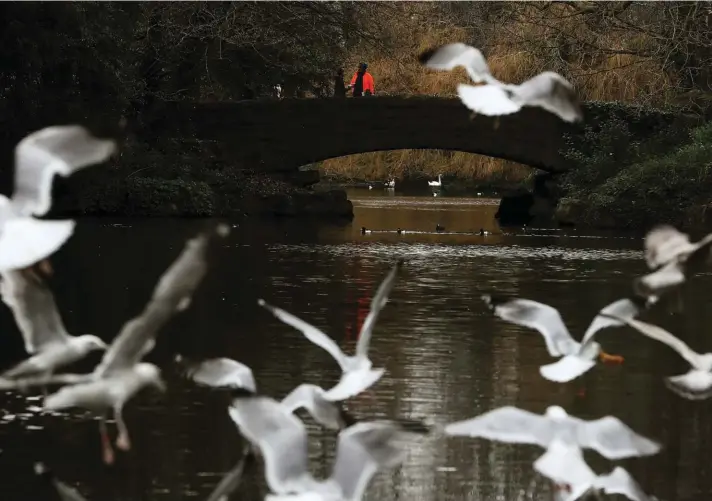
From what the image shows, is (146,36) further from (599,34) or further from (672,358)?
(672,358)

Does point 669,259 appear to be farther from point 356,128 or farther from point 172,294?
point 356,128

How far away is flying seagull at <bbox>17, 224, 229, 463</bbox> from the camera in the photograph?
17.4 ft

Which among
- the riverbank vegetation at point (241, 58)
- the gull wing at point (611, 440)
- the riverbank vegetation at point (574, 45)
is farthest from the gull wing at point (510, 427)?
the riverbank vegetation at point (574, 45)

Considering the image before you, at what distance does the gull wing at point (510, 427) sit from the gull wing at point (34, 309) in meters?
1.70

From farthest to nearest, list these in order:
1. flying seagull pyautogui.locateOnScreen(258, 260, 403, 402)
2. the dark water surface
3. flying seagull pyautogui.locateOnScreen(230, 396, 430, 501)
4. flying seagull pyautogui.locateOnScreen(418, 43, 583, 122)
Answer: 1. the dark water surface
2. flying seagull pyautogui.locateOnScreen(258, 260, 403, 402)
3. flying seagull pyautogui.locateOnScreen(418, 43, 583, 122)
4. flying seagull pyautogui.locateOnScreen(230, 396, 430, 501)

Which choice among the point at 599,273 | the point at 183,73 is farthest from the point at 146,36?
the point at 599,273

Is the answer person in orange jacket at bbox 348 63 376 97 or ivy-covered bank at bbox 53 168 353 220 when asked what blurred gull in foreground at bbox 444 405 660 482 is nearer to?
ivy-covered bank at bbox 53 168 353 220

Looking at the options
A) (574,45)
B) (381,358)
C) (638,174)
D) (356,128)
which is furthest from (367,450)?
(356,128)

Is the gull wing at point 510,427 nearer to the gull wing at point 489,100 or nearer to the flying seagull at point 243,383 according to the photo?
the flying seagull at point 243,383

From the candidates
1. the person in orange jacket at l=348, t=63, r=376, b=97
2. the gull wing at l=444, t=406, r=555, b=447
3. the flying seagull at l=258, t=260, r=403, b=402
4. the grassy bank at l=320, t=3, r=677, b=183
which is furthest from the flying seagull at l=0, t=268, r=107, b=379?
the person in orange jacket at l=348, t=63, r=376, b=97

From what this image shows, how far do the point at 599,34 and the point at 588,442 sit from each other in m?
27.1

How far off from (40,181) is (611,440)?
2.32m

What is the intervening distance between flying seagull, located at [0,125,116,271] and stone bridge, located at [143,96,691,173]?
91.8 feet

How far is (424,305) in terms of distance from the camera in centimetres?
1565
